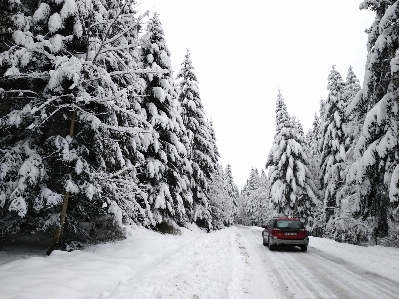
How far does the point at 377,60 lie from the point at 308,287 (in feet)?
34.5

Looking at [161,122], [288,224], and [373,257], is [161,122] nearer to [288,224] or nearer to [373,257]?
[288,224]

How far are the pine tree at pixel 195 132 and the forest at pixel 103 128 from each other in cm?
403

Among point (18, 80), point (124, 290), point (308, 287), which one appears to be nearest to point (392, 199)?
point (308, 287)

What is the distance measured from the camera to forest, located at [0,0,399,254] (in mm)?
7730

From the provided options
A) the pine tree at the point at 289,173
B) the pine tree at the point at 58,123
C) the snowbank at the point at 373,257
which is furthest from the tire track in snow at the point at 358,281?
the pine tree at the point at 289,173

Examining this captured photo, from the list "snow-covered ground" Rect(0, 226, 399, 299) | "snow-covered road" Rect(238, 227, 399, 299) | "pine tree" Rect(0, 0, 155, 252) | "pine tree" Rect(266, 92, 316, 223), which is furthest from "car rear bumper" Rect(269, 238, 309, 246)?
"pine tree" Rect(266, 92, 316, 223)

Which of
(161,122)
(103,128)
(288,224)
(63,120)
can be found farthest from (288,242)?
(63,120)

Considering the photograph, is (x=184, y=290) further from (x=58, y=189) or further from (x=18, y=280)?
(x=58, y=189)

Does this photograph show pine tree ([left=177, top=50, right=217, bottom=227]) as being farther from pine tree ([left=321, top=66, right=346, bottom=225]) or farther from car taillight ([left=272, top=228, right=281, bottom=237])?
car taillight ([left=272, top=228, right=281, bottom=237])

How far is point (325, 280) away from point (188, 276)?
12.6 ft

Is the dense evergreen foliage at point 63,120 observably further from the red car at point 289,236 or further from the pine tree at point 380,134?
the pine tree at point 380,134

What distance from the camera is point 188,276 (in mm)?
6688

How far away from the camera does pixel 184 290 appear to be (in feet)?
18.6

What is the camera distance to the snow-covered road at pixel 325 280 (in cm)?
630
